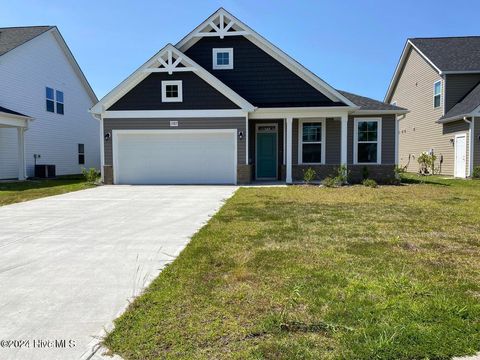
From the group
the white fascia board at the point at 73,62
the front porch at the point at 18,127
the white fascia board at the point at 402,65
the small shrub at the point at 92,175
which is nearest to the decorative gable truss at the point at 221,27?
the small shrub at the point at 92,175

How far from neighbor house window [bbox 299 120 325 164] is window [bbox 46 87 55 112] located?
15079 mm

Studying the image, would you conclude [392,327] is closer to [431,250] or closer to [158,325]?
[158,325]

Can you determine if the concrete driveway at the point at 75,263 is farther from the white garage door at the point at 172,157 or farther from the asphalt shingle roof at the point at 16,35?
the asphalt shingle roof at the point at 16,35

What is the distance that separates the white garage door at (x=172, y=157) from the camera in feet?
50.7

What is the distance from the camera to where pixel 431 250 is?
503 centimetres

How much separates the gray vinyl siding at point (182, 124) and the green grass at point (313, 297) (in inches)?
345

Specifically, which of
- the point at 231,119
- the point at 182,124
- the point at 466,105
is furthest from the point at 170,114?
the point at 466,105

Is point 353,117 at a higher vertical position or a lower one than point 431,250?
higher

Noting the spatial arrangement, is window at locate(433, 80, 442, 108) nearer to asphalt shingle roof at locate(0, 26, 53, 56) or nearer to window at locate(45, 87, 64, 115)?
window at locate(45, 87, 64, 115)

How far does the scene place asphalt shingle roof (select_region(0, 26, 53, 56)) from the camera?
18859 millimetres

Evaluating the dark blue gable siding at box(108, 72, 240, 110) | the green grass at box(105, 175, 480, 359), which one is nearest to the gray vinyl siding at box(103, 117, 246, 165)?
the dark blue gable siding at box(108, 72, 240, 110)

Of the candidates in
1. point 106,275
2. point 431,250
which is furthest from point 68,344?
point 431,250

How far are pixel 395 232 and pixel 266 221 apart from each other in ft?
7.60

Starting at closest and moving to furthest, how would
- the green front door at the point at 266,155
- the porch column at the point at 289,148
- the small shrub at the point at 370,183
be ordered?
the small shrub at the point at 370,183
the porch column at the point at 289,148
the green front door at the point at 266,155
